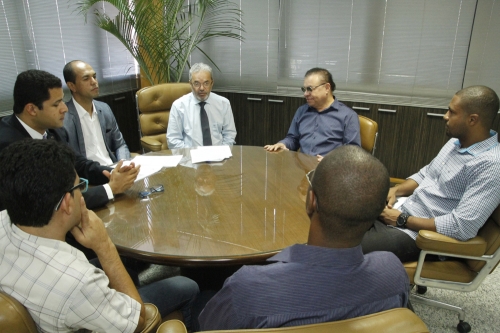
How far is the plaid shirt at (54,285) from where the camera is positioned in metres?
0.93

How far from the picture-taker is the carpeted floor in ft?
6.39

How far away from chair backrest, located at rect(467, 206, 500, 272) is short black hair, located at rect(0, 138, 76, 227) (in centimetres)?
170

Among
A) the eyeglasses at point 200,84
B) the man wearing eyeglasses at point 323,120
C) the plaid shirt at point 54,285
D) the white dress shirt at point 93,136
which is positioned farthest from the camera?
the eyeglasses at point 200,84

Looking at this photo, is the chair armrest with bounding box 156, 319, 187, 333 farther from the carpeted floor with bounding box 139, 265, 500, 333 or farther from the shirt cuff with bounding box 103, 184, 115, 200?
the carpeted floor with bounding box 139, 265, 500, 333

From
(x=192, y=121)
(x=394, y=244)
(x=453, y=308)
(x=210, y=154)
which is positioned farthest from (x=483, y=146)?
(x=192, y=121)

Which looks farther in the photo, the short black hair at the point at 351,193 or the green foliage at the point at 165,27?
the green foliage at the point at 165,27

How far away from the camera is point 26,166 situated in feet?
3.17

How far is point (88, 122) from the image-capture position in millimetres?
2549

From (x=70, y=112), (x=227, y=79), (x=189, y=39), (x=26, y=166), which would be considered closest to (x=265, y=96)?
(x=227, y=79)

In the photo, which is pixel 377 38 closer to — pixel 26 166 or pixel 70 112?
pixel 70 112

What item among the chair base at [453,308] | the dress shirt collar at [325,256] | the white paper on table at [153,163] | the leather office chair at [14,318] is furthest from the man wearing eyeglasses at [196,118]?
the dress shirt collar at [325,256]

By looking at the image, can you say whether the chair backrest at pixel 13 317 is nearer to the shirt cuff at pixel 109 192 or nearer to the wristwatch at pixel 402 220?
the shirt cuff at pixel 109 192

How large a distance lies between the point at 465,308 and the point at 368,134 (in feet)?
4.12

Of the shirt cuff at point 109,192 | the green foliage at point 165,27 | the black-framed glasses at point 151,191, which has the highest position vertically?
the green foliage at point 165,27
